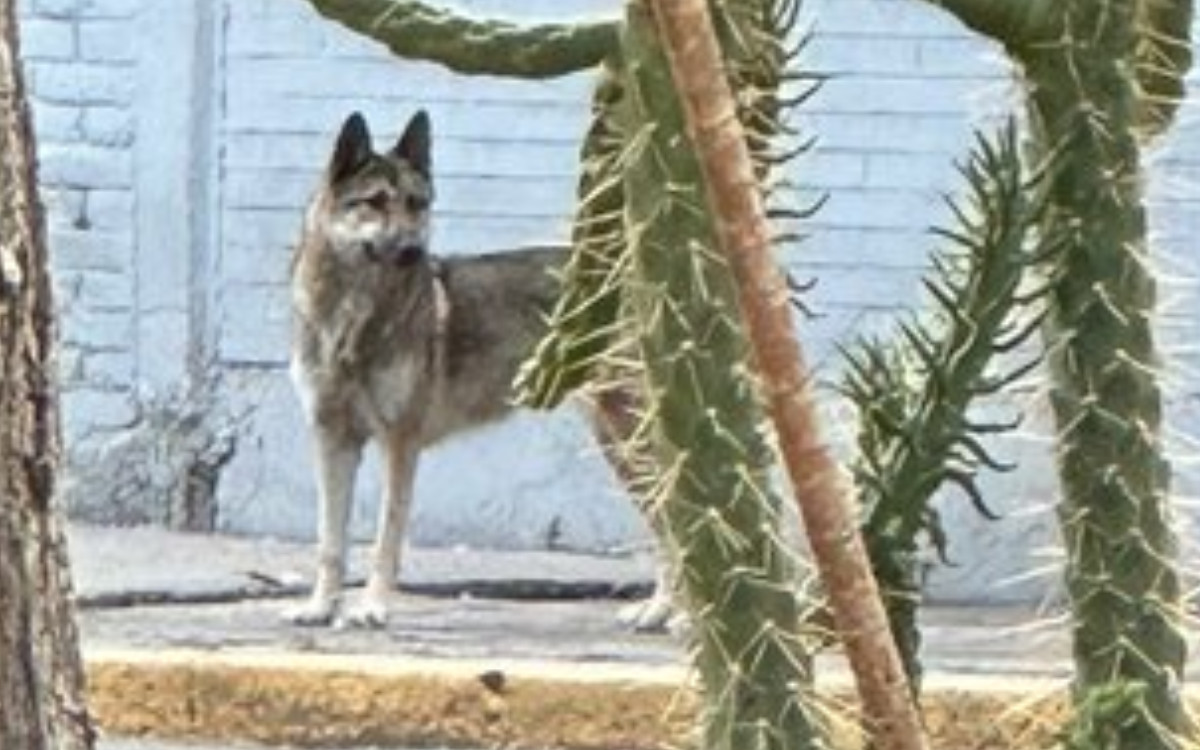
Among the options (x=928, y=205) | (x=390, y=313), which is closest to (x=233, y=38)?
(x=390, y=313)

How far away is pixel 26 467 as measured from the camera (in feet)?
11.6

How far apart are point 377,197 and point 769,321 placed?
1058cm

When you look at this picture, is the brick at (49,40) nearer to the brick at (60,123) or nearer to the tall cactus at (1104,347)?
the brick at (60,123)

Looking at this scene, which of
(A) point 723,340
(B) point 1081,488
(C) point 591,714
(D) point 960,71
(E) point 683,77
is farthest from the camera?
(D) point 960,71

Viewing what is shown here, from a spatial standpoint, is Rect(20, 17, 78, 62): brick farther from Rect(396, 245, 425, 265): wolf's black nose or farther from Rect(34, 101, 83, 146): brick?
Rect(396, 245, 425, 265): wolf's black nose

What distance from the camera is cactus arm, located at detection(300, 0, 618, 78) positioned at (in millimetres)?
4105

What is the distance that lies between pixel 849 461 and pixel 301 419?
10283mm

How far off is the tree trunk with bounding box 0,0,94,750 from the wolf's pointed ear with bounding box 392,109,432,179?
9.98 meters

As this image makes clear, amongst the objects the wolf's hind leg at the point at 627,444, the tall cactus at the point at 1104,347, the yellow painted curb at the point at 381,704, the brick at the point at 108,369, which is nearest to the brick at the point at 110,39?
the brick at the point at 108,369

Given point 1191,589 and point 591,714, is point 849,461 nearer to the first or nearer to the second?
point 1191,589

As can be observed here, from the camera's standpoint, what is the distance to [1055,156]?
4125mm

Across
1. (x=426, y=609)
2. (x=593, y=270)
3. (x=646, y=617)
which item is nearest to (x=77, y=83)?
(x=426, y=609)

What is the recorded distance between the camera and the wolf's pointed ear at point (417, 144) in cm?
1356

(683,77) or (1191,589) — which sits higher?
(683,77)
